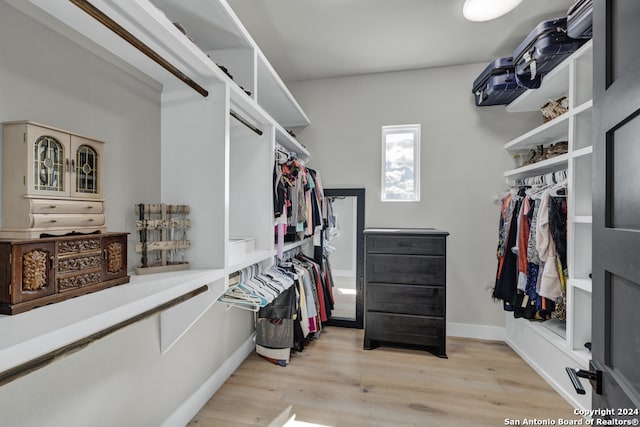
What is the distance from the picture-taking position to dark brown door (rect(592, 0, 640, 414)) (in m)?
0.60

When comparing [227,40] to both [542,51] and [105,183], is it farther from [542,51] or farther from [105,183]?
[542,51]

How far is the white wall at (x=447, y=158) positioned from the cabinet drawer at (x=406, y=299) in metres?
0.58

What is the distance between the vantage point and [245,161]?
6.52 feet

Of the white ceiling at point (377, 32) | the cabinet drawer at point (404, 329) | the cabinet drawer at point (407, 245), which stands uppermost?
the white ceiling at point (377, 32)

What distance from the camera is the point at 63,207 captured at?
0.85 meters

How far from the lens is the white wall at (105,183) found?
2.86 ft

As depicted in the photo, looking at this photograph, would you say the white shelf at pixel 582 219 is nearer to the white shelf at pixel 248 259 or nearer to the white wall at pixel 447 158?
the white wall at pixel 447 158

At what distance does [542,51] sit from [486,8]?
0.47 meters

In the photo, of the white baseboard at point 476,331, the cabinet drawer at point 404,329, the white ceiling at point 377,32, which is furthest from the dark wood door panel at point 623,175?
the white baseboard at point 476,331

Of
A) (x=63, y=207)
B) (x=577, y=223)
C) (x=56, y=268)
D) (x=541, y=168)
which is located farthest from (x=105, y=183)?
(x=541, y=168)

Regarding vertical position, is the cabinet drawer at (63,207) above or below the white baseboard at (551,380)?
above

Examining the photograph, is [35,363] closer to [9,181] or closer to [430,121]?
[9,181]

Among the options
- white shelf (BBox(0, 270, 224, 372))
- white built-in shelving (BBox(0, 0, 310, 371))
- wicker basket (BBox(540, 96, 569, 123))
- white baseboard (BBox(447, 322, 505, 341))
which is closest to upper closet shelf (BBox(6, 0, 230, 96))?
white built-in shelving (BBox(0, 0, 310, 371))

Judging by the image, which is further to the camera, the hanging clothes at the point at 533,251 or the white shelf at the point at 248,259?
the hanging clothes at the point at 533,251
